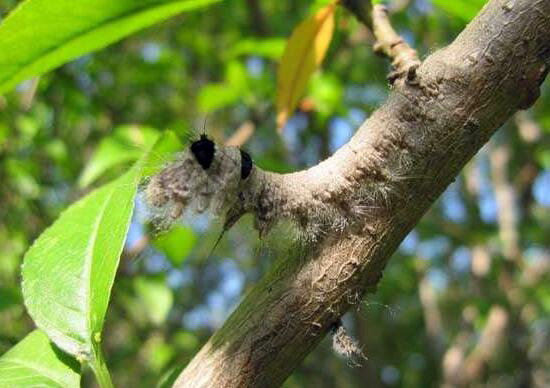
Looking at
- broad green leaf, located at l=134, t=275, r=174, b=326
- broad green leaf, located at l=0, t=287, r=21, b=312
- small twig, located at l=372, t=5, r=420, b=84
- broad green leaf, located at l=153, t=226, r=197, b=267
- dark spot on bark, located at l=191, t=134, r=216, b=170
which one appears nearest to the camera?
dark spot on bark, located at l=191, t=134, r=216, b=170

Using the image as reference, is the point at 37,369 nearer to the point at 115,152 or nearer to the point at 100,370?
the point at 100,370

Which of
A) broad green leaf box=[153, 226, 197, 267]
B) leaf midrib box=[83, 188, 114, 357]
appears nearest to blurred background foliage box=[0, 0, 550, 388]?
broad green leaf box=[153, 226, 197, 267]

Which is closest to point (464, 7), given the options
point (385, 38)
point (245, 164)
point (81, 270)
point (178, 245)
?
point (385, 38)

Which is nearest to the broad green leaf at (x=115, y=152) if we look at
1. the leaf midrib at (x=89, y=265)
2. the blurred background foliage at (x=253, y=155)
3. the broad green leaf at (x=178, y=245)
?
the blurred background foliage at (x=253, y=155)

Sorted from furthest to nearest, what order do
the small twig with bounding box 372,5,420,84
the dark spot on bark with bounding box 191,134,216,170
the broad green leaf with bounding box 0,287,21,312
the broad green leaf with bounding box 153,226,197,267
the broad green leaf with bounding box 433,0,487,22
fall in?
the broad green leaf with bounding box 153,226,197,267 → the broad green leaf with bounding box 0,287,21,312 → the broad green leaf with bounding box 433,0,487,22 → the small twig with bounding box 372,5,420,84 → the dark spot on bark with bounding box 191,134,216,170

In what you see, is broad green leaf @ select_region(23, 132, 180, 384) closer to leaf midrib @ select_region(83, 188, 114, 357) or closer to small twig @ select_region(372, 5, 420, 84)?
leaf midrib @ select_region(83, 188, 114, 357)

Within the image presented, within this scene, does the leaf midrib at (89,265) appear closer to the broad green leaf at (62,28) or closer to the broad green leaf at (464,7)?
the broad green leaf at (62,28)
